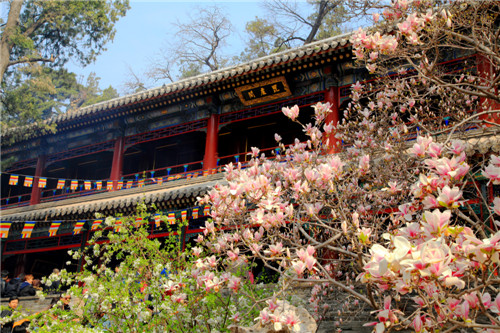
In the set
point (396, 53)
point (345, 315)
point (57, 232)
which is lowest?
point (345, 315)

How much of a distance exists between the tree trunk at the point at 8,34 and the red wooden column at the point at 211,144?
282 inches

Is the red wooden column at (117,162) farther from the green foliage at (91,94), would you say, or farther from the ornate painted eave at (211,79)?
the green foliage at (91,94)

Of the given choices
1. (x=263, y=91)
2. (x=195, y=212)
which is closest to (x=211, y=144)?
(x=263, y=91)

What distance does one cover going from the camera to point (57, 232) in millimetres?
11266

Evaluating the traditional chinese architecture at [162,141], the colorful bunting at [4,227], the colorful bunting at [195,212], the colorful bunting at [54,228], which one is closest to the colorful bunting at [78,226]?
the traditional chinese architecture at [162,141]

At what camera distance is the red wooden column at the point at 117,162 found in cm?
1172

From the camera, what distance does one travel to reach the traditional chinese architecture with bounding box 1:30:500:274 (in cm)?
898

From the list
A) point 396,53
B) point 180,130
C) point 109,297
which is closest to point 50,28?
point 180,130

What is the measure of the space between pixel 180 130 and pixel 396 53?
8.21 m

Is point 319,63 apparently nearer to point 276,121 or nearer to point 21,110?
point 276,121

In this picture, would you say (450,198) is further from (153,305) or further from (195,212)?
(195,212)

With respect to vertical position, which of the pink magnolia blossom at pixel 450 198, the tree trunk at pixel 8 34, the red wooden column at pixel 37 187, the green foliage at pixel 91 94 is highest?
the green foliage at pixel 91 94

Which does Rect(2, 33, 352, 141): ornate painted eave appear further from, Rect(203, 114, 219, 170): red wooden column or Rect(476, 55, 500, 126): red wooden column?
Rect(476, 55, 500, 126): red wooden column

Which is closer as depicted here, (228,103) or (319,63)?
(319,63)
